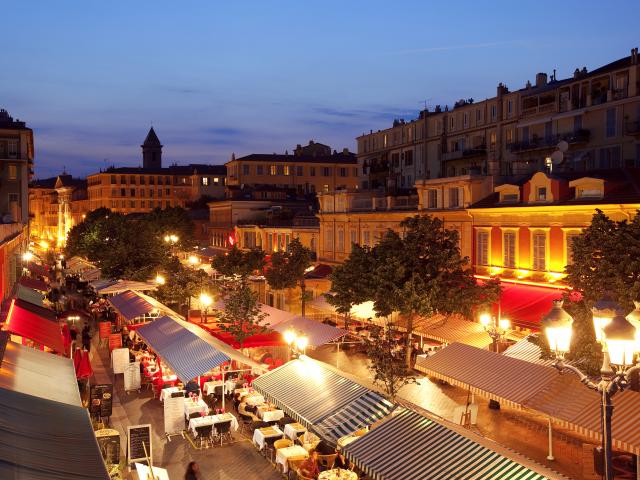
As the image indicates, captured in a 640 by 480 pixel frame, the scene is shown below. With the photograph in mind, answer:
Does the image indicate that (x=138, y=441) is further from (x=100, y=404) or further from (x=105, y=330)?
(x=105, y=330)

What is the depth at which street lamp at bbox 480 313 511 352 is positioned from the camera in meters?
25.5

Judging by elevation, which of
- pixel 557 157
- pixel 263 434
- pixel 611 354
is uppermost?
pixel 557 157

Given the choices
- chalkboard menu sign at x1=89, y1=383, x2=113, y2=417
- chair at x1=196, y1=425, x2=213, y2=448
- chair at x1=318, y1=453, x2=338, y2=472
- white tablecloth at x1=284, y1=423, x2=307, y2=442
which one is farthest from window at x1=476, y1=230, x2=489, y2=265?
chalkboard menu sign at x1=89, y1=383, x2=113, y2=417

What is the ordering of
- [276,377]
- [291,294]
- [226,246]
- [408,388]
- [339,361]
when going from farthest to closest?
[226,246], [291,294], [339,361], [408,388], [276,377]

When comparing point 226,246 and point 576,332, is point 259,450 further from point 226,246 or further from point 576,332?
point 226,246

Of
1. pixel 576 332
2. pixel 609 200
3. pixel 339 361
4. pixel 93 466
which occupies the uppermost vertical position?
pixel 609 200

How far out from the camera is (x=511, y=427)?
71.8 ft

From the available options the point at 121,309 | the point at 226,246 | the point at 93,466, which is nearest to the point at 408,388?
the point at 121,309

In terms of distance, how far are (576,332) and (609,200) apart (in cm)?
1313

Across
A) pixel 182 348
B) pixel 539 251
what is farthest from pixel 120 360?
pixel 539 251

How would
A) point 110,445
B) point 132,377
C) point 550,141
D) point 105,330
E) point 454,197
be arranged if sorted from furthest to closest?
point 550,141
point 454,197
point 105,330
point 132,377
point 110,445

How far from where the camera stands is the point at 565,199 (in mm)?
29781

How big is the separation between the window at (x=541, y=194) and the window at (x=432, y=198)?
26.4 feet

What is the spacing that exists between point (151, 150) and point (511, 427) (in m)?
159
